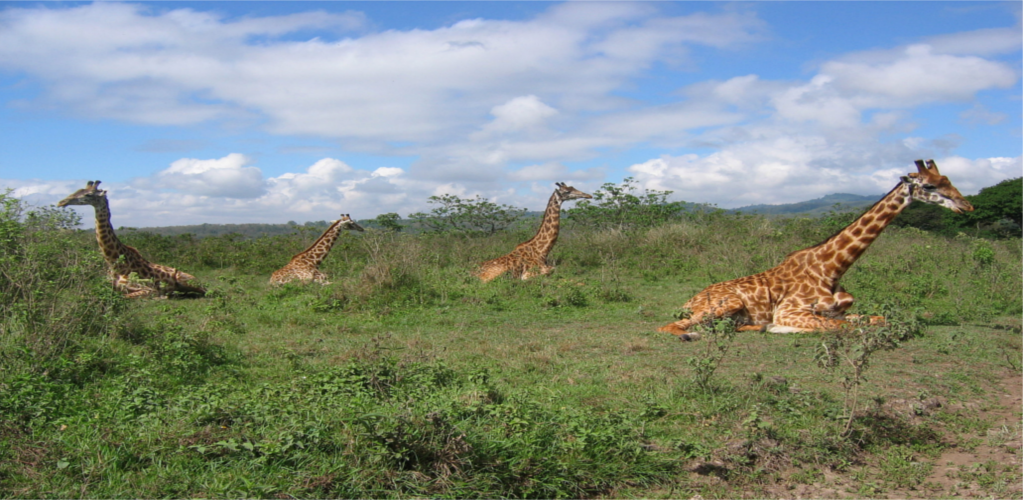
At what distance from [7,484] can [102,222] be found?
8.70 metres

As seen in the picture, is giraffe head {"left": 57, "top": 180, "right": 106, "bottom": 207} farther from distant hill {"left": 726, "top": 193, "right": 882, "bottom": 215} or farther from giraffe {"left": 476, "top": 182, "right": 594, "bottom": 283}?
distant hill {"left": 726, "top": 193, "right": 882, "bottom": 215}

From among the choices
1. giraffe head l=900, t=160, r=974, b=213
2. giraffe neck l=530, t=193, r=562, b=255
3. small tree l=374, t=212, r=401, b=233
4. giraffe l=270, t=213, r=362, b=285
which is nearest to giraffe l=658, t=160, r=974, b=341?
giraffe head l=900, t=160, r=974, b=213

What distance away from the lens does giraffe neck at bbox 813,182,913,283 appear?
819 cm

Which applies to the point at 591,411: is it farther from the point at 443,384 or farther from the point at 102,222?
the point at 102,222

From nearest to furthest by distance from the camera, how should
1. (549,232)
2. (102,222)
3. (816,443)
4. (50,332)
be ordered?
(816,443), (50,332), (102,222), (549,232)

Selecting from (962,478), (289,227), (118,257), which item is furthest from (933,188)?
(289,227)

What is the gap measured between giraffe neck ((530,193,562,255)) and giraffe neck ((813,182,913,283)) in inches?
226

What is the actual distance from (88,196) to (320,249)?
3.86 m

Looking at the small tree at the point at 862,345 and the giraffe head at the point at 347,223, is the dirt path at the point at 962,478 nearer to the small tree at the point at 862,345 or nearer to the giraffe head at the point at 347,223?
the small tree at the point at 862,345

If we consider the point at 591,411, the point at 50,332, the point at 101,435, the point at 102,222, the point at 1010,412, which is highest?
the point at 102,222

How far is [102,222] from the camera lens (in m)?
11.1

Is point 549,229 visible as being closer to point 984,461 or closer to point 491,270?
point 491,270

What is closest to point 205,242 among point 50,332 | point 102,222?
point 102,222

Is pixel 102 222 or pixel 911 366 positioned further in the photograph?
pixel 102 222
